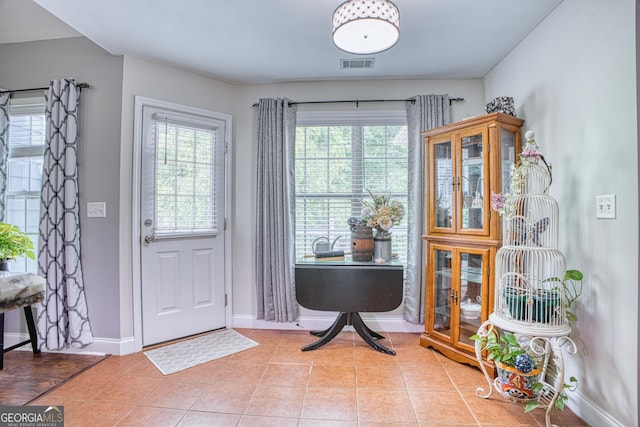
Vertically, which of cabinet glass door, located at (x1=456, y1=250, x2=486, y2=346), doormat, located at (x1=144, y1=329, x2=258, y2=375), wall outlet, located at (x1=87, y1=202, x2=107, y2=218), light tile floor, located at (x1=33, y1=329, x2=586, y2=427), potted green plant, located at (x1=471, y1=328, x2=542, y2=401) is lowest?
light tile floor, located at (x1=33, y1=329, x2=586, y2=427)

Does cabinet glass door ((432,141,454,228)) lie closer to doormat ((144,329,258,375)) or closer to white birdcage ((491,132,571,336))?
white birdcage ((491,132,571,336))

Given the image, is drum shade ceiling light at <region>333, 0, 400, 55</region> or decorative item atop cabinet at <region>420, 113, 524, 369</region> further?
decorative item atop cabinet at <region>420, 113, 524, 369</region>

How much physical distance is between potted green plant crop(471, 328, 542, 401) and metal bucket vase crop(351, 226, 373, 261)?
99 centimetres

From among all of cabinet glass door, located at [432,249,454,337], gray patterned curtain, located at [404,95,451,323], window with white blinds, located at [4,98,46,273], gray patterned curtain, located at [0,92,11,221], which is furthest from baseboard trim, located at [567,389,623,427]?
gray patterned curtain, located at [0,92,11,221]

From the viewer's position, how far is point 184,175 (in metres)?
2.57

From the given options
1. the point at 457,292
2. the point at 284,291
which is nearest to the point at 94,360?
the point at 284,291

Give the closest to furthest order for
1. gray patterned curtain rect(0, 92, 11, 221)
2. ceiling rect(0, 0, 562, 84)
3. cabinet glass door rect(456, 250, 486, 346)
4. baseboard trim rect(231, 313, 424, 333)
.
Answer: ceiling rect(0, 0, 562, 84) < cabinet glass door rect(456, 250, 486, 346) < gray patterned curtain rect(0, 92, 11, 221) < baseboard trim rect(231, 313, 424, 333)

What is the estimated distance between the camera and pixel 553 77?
182 centimetres

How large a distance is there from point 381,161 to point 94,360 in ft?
9.12

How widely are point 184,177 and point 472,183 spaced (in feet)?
7.52

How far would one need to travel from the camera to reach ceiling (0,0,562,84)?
1787 mm

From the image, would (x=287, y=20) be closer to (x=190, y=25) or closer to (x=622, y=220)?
(x=190, y=25)

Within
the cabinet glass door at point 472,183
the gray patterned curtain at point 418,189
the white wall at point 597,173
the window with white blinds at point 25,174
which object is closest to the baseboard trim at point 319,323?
the gray patterned curtain at point 418,189

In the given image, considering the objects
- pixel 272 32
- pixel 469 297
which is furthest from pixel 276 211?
pixel 469 297
